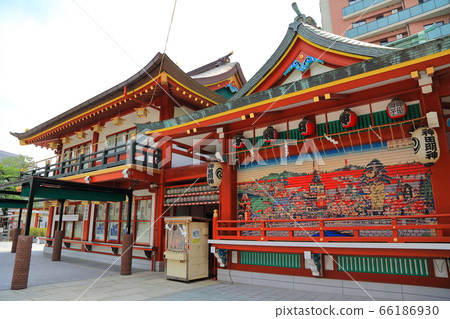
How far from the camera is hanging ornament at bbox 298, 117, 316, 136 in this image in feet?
27.7

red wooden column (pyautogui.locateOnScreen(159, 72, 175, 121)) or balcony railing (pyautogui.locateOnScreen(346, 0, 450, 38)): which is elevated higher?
balcony railing (pyautogui.locateOnScreen(346, 0, 450, 38))

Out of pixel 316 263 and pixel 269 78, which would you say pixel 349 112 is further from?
pixel 316 263

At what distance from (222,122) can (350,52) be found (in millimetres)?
4340

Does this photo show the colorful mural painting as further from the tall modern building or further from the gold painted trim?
the tall modern building

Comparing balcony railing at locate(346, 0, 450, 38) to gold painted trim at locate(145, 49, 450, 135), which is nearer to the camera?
gold painted trim at locate(145, 49, 450, 135)

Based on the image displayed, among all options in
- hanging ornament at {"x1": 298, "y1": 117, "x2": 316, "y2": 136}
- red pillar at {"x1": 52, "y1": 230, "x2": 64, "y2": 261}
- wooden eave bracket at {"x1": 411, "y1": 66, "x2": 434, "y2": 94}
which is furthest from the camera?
red pillar at {"x1": 52, "y1": 230, "x2": 64, "y2": 261}

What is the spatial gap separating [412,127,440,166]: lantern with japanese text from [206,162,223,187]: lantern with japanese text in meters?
5.68

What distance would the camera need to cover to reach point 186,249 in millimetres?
9312

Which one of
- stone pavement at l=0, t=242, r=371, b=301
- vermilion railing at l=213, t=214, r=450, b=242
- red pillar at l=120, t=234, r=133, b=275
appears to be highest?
vermilion railing at l=213, t=214, r=450, b=242

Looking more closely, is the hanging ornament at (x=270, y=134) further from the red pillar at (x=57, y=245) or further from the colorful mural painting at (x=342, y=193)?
the red pillar at (x=57, y=245)

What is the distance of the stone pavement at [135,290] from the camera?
7129mm

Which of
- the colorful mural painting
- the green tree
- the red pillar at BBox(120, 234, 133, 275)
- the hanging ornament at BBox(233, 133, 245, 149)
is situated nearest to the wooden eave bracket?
the colorful mural painting

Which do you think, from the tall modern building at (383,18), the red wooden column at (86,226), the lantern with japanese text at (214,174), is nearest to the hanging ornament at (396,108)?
the lantern with japanese text at (214,174)

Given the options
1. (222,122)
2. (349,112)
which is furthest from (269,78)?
(349,112)
